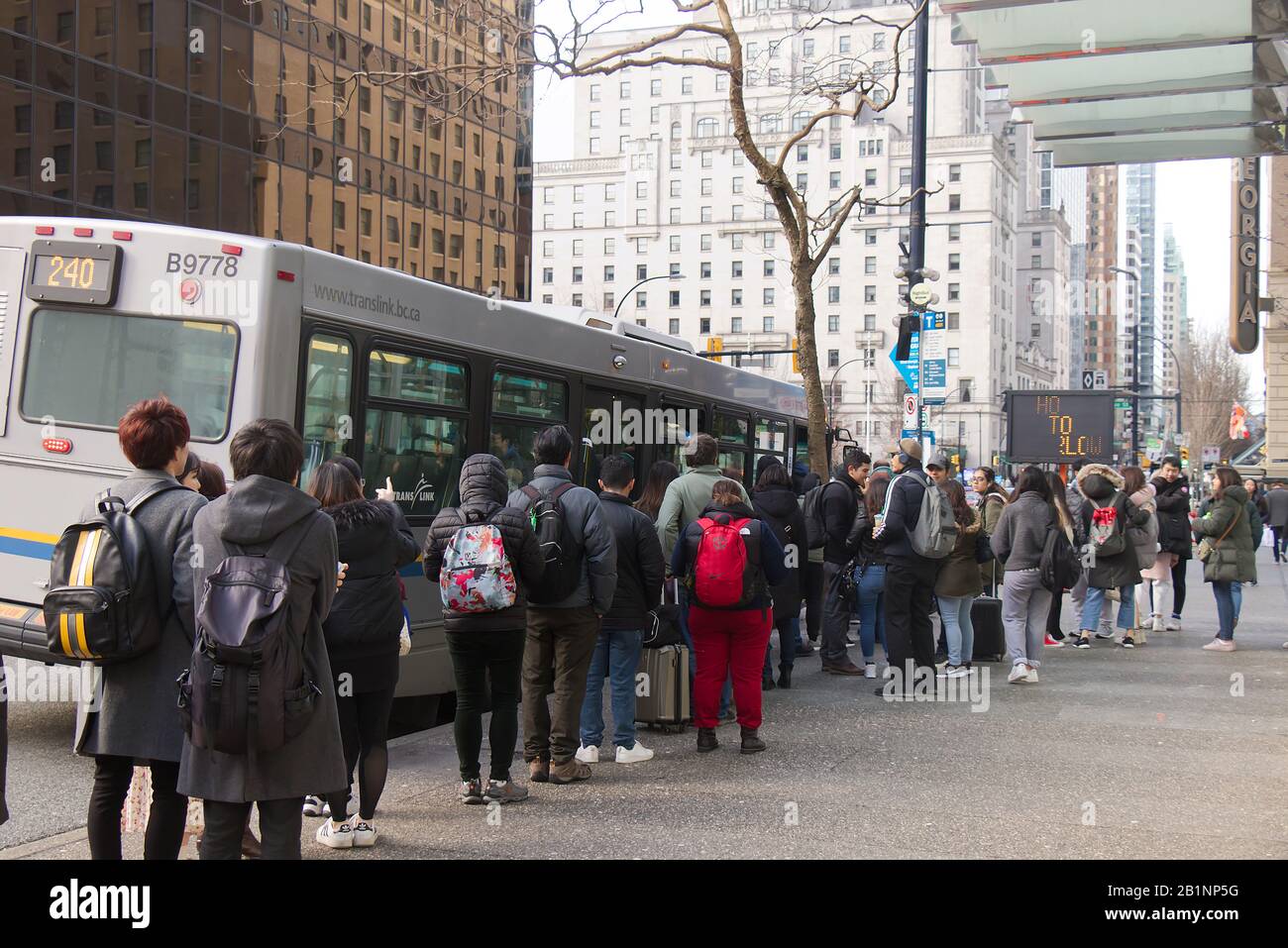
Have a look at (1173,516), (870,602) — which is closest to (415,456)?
(870,602)

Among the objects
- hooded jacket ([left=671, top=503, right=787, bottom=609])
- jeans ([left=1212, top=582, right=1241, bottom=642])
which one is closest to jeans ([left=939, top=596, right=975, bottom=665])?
jeans ([left=1212, top=582, right=1241, bottom=642])

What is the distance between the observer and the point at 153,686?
4496 mm

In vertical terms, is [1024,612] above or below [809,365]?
below

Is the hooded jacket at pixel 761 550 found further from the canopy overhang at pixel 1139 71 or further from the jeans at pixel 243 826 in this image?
the jeans at pixel 243 826

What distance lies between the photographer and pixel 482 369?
379 inches

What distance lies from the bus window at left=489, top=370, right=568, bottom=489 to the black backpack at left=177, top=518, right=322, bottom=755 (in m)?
5.59

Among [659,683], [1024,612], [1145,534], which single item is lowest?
[659,683]

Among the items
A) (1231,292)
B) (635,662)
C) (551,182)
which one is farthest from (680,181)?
(635,662)

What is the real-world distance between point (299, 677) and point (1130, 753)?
6000mm

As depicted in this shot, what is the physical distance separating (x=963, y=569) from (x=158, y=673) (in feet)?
27.1

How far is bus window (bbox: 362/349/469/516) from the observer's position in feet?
27.8

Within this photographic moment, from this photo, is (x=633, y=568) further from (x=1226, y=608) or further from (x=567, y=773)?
(x=1226, y=608)
